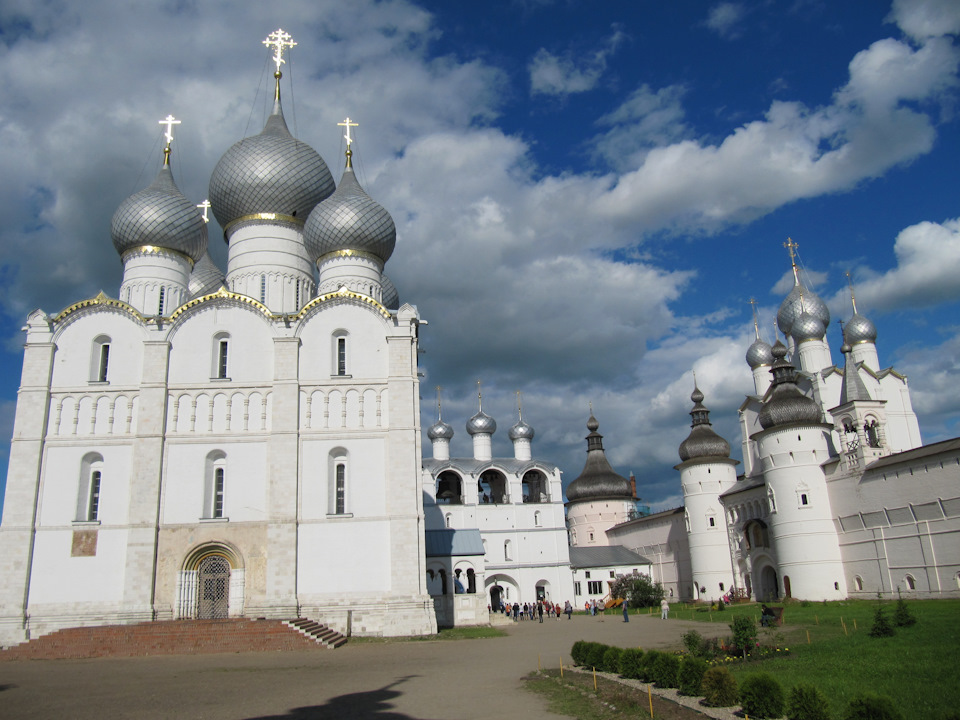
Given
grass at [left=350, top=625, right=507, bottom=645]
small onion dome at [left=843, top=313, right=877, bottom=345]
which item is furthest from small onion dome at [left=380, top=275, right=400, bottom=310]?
small onion dome at [left=843, top=313, right=877, bottom=345]

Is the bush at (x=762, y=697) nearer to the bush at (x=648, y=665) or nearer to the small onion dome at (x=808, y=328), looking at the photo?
the bush at (x=648, y=665)

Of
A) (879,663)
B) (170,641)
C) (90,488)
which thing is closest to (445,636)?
(170,641)

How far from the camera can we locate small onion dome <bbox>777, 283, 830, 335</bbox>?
128ft

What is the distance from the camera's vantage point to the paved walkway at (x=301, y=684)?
934 centimetres

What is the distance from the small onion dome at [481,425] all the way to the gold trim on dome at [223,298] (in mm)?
22507

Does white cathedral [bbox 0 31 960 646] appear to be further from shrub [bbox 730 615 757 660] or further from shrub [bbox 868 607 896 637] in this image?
shrub [bbox 868 607 896 637]

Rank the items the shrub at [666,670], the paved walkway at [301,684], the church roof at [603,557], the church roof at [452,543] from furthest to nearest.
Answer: the church roof at [603,557] < the church roof at [452,543] < the shrub at [666,670] < the paved walkway at [301,684]

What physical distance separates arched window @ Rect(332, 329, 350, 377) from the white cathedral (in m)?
0.07

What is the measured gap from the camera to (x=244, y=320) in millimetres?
22547

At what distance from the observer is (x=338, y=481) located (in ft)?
70.6

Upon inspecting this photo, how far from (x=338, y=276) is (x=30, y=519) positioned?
38.2 ft

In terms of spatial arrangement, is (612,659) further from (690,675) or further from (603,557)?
(603,557)

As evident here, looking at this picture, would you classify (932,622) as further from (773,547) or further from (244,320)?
(244,320)

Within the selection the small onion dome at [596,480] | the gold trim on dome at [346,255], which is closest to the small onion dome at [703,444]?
the small onion dome at [596,480]
